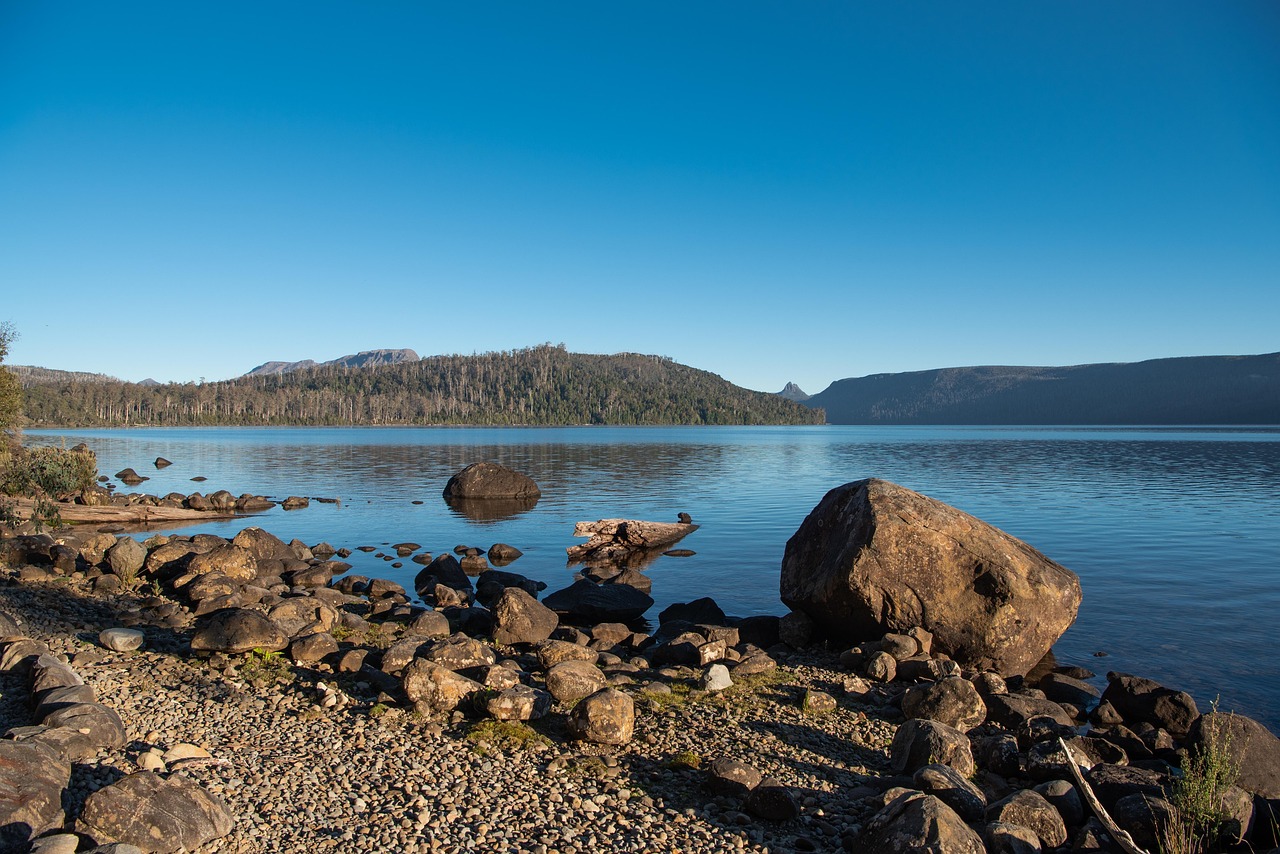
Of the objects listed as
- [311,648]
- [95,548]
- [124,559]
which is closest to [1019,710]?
[311,648]

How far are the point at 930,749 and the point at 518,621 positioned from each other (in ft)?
31.3

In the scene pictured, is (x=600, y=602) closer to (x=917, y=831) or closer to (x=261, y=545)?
(x=261, y=545)

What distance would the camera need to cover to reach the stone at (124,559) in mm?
20500

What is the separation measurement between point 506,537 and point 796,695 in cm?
2311

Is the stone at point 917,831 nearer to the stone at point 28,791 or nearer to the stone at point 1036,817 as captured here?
the stone at point 1036,817

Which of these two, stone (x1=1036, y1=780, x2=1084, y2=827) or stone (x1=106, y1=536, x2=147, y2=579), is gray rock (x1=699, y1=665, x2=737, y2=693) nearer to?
stone (x1=1036, y1=780, x2=1084, y2=827)

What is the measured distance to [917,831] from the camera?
7.52 m

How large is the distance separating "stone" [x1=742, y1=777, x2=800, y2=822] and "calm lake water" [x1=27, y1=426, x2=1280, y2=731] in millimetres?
10467

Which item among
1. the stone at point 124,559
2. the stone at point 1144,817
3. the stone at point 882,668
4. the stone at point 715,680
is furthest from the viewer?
the stone at point 124,559

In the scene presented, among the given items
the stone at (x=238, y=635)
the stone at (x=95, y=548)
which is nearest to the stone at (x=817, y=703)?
the stone at (x=238, y=635)

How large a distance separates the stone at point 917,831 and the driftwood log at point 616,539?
71.3 ft

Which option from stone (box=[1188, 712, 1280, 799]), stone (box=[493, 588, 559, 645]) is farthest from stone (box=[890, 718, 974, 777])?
stone (box=[493, 588, 559, 645])

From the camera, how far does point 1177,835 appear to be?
27.0ft

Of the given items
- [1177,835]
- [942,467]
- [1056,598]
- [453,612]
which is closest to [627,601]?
[453,612]
